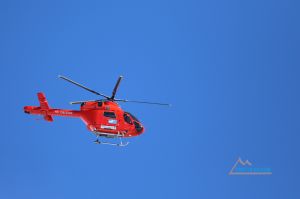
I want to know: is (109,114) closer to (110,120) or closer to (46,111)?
(110,120)

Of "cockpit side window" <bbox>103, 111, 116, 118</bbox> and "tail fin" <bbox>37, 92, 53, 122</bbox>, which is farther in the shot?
"tail fin" <bbox>37, 92, 53, 122</bbox>

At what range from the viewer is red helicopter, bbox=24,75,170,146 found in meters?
38.0

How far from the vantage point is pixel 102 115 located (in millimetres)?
37969

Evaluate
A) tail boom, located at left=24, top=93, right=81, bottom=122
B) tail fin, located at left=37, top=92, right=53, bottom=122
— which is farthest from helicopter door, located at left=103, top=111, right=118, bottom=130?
tail fin, located at left=37, top=92, right=53, bottom=122

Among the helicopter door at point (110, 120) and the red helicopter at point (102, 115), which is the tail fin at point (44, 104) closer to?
the red helicopter at point (102, 115)

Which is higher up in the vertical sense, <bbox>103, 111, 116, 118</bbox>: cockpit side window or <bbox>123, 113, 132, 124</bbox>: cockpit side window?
<bbox>123, 113, 132, 124</bbox>: cockpit side window

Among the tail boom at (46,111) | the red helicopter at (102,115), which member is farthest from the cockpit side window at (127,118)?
the tail boom at (46,111)

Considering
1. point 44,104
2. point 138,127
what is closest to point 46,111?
point 44,104

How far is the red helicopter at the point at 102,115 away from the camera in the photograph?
38000 mm

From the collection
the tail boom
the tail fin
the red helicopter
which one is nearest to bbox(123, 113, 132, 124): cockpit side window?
the red helicopter

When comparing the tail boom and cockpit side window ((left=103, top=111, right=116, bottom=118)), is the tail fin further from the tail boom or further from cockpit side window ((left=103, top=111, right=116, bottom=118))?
cockpit side window ((left=103, top=111, right=116, bottom=118))

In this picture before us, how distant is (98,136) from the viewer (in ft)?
126

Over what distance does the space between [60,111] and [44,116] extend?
1.26 meters

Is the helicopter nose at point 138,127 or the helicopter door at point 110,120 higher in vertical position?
the helicopter nose at point 138,127
